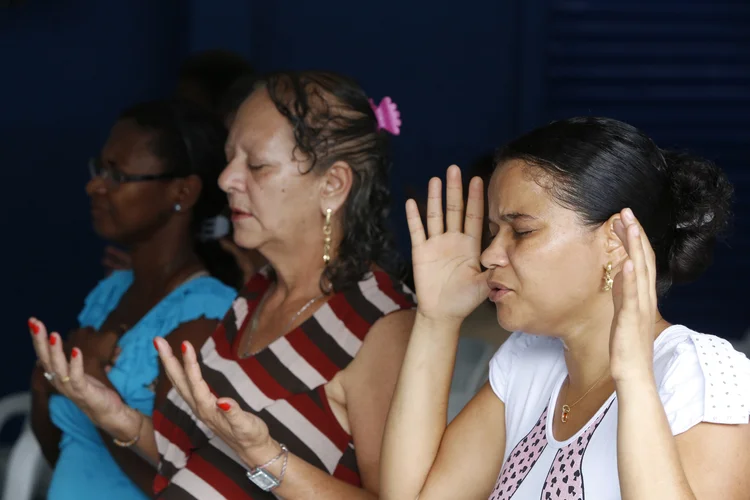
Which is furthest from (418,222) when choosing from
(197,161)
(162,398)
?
(197,161)

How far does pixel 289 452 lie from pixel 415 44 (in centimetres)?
258

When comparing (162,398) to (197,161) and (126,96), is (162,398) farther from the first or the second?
(126,96)

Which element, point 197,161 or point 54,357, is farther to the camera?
point 197,161

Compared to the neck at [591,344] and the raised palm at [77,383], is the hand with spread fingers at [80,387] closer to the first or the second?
the raised palm at [77,383]

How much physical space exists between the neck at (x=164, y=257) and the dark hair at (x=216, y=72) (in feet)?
2.58

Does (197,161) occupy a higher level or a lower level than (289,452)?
higher

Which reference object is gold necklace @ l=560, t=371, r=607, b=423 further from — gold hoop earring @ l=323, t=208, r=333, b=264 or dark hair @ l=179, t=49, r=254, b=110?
dark hair @ l=179, t=49, r=254, b=110

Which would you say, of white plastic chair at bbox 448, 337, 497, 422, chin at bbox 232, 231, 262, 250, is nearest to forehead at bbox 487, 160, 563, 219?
chin at bbox 232, 231, 262, 250

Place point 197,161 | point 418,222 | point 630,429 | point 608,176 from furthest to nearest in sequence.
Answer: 1. point 197,161
2. point 418,222
3. point 608,176
4. point 630,429

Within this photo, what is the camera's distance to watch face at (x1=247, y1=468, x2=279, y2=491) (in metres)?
1.99

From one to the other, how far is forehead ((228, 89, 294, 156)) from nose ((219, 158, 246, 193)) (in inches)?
1.8

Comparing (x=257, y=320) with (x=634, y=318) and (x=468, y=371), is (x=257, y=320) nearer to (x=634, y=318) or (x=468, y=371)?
(x=468, y=371)

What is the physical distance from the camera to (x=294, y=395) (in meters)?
2.14

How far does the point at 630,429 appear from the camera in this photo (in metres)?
1.44
